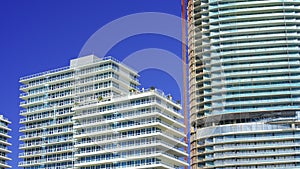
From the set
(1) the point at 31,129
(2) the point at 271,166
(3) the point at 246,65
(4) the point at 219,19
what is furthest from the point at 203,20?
(1) the point at 31,129

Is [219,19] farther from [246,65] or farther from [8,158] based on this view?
[8,158]

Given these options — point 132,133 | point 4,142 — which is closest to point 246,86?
point 132,133

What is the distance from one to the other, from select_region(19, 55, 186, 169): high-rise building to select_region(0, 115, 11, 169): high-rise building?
44.5ft

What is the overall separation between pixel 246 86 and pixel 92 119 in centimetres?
5896

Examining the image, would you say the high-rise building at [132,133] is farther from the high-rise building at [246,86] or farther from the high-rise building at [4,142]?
the high-rise building at [4,142]

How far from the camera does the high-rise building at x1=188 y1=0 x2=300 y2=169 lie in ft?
565

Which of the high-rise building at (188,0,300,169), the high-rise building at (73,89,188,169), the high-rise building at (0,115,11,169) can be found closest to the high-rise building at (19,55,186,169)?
the high-rise building at (73,89,188,169)

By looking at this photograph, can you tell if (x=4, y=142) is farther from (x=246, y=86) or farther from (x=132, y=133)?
(x=246, y=86)

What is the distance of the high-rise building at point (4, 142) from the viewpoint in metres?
179

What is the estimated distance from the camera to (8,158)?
182 metres

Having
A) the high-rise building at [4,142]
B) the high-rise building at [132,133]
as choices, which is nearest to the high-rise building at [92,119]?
the high-rise building at [132,133]

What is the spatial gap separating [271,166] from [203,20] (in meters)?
57.6

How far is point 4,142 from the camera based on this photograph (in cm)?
18162

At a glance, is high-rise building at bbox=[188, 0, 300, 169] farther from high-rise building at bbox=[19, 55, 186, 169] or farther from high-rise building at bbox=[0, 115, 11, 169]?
high-rise building at bbox=[0, 115, 11, 169]
